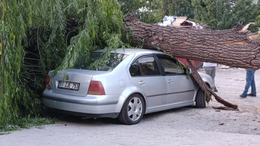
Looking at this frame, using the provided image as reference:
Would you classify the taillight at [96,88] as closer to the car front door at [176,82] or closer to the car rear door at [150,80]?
the car rear door at [150,80]

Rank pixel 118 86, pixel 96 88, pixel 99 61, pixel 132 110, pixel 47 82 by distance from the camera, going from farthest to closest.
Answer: pixel 47 82 → pixel 99 61 → pixel 132 110 → pixel 118 86 → pixel 96 88

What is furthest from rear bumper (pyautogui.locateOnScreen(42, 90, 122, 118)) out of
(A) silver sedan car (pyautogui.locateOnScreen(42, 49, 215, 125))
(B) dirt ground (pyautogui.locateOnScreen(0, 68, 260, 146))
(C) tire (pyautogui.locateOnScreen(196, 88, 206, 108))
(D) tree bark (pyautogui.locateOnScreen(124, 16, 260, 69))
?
(C) tire (pyautogui.locateOnScreen(196, 88, 206, 108))

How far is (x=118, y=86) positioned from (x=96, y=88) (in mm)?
448

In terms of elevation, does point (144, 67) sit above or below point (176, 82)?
above

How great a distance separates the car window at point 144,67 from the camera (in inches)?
307

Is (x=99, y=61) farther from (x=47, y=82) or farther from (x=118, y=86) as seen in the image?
(x=47, y=82)

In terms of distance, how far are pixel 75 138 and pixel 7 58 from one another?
5.79 feet

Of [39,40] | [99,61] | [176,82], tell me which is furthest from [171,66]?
[39,40]

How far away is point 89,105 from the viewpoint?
703 centimetres

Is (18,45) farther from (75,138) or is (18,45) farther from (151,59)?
(151,59)

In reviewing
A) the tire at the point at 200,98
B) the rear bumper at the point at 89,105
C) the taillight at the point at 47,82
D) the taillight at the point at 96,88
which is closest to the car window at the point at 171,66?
the tire at the point at 200,98

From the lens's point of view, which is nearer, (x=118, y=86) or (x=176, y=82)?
(x=118, y=86)

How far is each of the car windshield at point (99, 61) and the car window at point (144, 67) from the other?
294mm

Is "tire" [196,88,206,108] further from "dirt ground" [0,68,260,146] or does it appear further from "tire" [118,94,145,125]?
"tire" [118,94,145,125]
